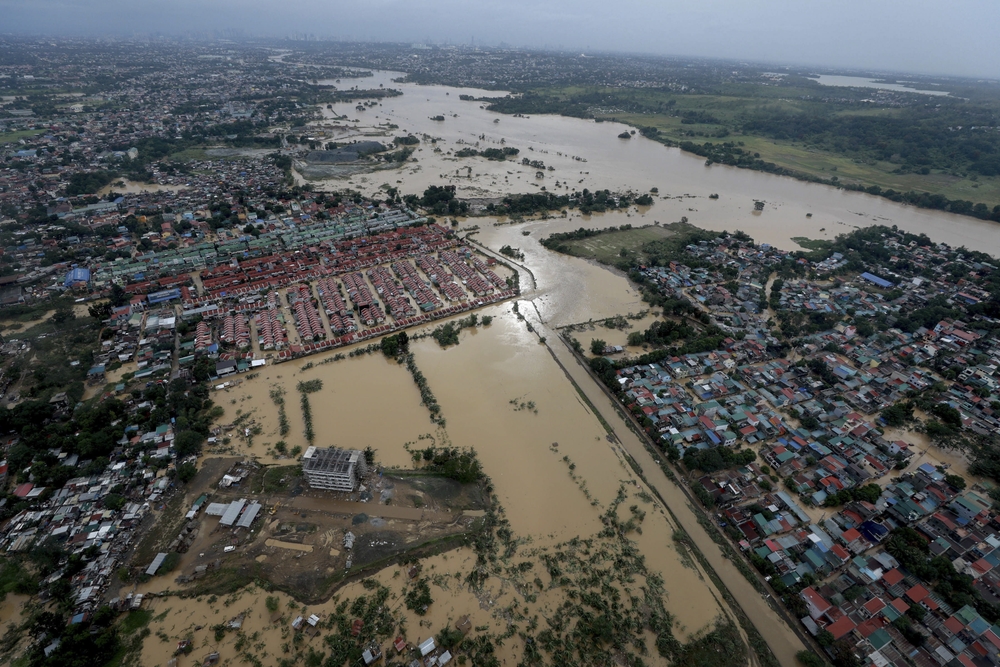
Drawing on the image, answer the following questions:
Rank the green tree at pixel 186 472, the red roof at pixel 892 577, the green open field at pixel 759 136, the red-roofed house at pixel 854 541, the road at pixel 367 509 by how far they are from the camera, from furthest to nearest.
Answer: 1. the green open field at pixel 759 136
2. the green tree at pixel 186 472
3. the road at pixel 367 509
4. the red-roofed house at pixel 854 541
5. the red roof at pixel 892 577

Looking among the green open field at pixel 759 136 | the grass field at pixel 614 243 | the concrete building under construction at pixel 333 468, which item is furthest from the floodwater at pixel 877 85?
the concrete building under construction at pixel 333 468

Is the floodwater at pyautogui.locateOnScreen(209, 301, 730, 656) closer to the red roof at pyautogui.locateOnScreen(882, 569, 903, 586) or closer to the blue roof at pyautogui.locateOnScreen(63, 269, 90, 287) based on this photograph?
the red roof at pyautogui.locateOnScreen(882, 569, 903, 586)

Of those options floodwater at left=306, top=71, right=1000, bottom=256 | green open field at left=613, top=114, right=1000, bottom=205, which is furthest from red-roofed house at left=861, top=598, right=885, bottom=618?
green open field at left=613, top=114, right=1000, bottom=205

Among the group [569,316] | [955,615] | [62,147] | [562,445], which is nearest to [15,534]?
[562,445]

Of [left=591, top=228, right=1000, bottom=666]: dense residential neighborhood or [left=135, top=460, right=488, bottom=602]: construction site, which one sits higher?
[left=591, top=228, right=1000, bottom=666]: dense residential neighborhood

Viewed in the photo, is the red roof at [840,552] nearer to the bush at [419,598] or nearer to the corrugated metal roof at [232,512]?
the bush at [419,598]

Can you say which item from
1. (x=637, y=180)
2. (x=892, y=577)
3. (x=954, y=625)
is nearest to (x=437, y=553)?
(x=892, y=577)
